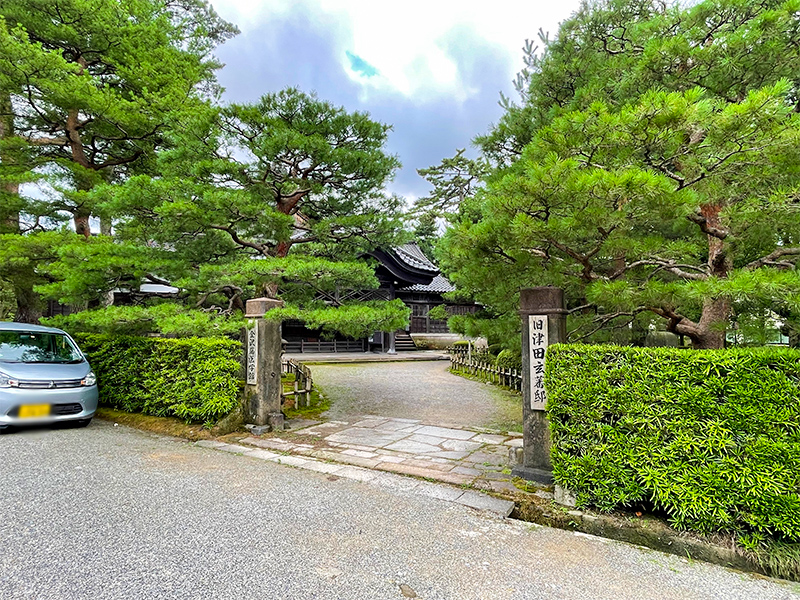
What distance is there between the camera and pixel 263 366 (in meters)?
5.91

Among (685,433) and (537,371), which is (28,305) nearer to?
(537,371)

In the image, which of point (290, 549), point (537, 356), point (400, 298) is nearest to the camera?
point (290, 549)

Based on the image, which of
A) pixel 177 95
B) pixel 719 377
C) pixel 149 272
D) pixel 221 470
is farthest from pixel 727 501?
pixel 177 95

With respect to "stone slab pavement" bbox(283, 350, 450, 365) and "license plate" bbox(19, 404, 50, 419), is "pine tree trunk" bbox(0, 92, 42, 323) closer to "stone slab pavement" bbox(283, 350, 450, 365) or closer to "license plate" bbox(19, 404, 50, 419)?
"license plate" bbox(19, 404, 50, 419)

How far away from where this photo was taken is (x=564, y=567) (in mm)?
2617

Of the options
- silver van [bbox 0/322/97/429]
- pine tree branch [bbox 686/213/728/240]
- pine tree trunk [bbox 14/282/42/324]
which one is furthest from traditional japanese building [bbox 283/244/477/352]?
pine tree branch [bbox 686/213/728/240]

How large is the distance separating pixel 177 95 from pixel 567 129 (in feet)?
25.3

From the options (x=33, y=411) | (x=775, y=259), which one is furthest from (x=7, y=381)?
(x=775, y=259)

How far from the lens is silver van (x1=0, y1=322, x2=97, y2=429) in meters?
5.49

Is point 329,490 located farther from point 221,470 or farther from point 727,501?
point 727,501

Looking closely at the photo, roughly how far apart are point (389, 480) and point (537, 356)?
190cm

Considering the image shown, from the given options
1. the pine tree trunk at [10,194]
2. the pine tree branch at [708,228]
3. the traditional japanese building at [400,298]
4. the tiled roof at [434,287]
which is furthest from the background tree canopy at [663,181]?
the tiled roof at [434,287]

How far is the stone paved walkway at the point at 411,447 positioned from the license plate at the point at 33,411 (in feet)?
9.27

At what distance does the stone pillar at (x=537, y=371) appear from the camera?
3941 millimetres
